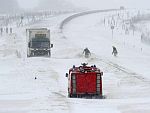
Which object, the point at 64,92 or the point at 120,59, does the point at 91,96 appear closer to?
the point at 64,92

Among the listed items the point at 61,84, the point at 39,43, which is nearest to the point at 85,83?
the point at 61,84

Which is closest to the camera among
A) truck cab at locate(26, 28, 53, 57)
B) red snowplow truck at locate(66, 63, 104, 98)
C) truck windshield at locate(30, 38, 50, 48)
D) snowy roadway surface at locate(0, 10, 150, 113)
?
snowy roadway surface at locate(0, 10, 150, 113)

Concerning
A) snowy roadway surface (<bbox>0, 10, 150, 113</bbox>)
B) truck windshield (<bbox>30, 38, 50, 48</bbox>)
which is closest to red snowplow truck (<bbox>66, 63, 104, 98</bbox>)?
snowy roadway surface (<bbox>0, 10, 150, 113</bbox>)

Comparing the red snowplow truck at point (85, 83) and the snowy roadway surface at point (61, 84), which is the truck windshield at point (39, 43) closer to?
the snowy roadway surface at point (61, 84)

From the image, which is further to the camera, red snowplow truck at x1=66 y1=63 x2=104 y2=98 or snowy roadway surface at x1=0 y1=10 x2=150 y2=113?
red snowplow truck at x1=66 y1=63 x2=104 y2=98

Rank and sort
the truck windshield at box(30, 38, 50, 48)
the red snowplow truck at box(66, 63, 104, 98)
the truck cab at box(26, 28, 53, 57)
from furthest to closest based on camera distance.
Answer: the truck windshield at box(30, 38, 50, 48)
the truck cab at box(26, 28, 53, 57)
the red snowplow truck at box(66, 63, 104, 98)

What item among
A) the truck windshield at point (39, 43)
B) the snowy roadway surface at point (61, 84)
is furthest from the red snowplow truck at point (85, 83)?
the truck windshield at point (39, 43)

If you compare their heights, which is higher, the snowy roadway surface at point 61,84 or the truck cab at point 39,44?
the truck cab at point 39,44

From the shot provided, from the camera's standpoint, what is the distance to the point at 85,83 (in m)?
21.3

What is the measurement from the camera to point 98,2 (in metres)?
194

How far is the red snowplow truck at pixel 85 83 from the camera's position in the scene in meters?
21.1

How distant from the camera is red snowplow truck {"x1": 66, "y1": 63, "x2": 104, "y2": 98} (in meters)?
21.1

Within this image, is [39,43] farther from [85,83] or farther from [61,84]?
[85,83]

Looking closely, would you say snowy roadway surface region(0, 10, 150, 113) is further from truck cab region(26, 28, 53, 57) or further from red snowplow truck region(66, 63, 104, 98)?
truck cab region(26, 28, 53, 57)
